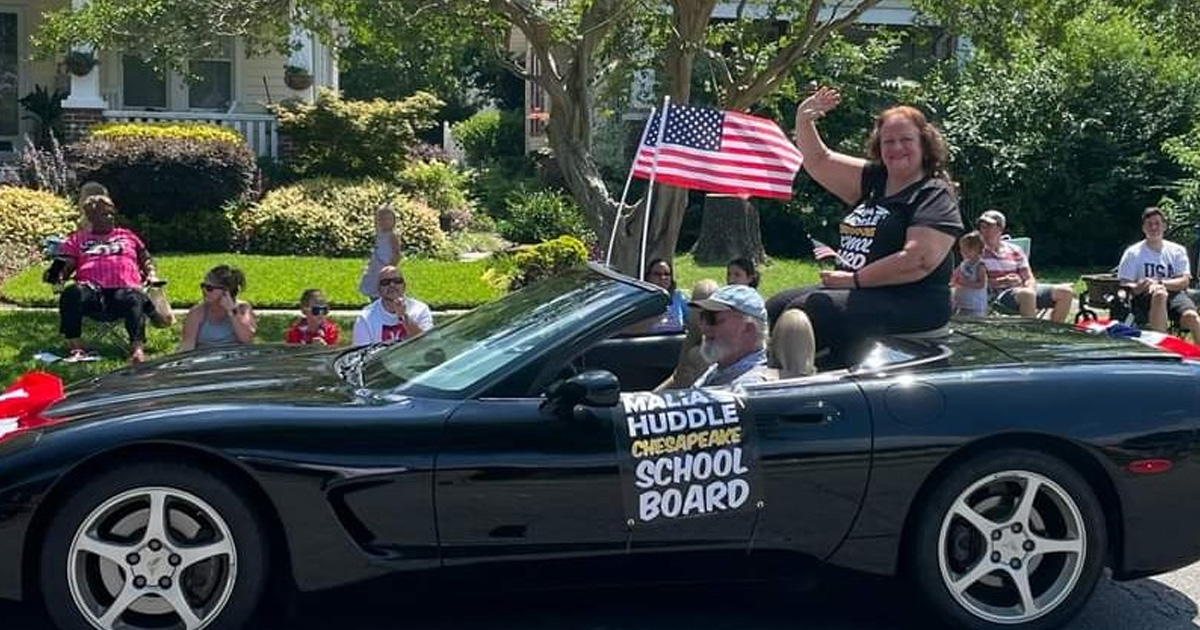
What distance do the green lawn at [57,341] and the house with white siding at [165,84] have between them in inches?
306

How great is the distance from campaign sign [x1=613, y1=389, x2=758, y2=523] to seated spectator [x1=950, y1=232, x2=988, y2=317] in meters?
5.65

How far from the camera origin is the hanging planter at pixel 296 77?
1888 cm

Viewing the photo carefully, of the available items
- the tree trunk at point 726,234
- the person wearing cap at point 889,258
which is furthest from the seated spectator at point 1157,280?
the person wearing cap at point 889,258

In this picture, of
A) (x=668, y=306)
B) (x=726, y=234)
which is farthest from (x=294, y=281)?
(x=668, y=306)

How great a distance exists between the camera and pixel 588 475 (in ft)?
13.9

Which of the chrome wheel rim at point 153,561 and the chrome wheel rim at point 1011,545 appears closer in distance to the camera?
the chrome wheel rim at point 153,561

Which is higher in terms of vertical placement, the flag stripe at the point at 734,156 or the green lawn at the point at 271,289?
the flag stripe at the point at 734,156

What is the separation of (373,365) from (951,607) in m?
2.18

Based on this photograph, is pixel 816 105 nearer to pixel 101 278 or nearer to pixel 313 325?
pixel 313 325

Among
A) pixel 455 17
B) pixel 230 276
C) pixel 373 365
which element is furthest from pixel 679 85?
pixel 373 365

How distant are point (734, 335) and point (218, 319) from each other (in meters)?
4.11

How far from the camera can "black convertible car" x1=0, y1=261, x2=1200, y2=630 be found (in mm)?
4066

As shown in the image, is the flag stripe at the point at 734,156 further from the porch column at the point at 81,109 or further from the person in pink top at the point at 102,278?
the porch column at the point at 81,109

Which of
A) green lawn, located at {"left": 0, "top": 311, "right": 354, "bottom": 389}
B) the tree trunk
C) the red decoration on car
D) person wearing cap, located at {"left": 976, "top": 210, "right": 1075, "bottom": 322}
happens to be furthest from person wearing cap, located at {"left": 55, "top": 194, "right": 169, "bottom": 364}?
the tree trunk
